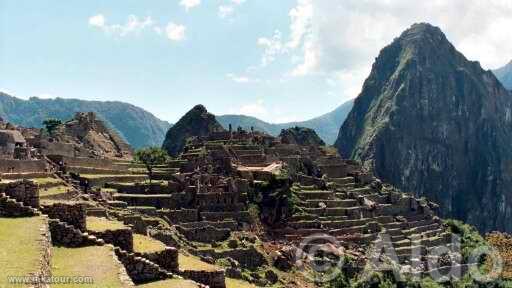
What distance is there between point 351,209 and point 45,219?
145 feet

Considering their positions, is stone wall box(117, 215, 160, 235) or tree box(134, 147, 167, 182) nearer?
stone wall box(117, 215, 160, 235)

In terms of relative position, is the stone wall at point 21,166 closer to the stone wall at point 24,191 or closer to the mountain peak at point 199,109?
the stone wall at point 24,191

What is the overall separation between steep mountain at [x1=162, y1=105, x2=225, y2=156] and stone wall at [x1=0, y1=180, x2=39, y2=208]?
87.5 metres

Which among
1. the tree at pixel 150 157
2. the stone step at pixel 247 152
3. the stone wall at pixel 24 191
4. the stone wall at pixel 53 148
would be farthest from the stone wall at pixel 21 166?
the stone step at pixel 247 152

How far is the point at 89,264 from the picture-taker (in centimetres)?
1365

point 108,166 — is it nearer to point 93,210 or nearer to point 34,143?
point 34,143

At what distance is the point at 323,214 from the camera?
2149 inches

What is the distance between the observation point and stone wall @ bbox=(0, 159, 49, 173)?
3869 centimetres

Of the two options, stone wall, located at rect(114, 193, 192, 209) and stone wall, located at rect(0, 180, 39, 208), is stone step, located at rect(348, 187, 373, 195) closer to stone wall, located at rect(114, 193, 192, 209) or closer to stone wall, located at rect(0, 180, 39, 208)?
stone wall, located at rect(114, 193, 192, 209)

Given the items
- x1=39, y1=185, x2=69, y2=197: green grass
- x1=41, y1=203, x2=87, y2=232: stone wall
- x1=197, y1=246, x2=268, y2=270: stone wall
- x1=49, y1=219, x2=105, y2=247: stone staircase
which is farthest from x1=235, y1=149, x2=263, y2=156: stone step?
x1=49, y1=219, x2=105, y2=247: stone staircase

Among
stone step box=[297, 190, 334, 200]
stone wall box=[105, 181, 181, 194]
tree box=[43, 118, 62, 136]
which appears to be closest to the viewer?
stone wall box=[105, 181, 181, 194]

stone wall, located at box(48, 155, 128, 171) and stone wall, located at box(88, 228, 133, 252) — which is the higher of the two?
stone wall, located at box(48, 155, 128, 171)

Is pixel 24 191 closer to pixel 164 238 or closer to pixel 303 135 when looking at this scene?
pixel 164 238

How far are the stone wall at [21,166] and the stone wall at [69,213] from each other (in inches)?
931
